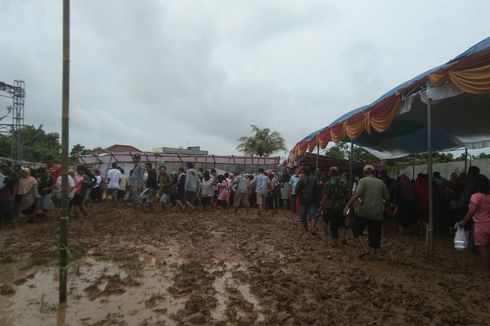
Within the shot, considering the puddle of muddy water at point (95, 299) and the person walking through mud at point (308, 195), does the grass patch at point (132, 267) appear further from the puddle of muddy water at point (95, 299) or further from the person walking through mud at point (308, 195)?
the person walking through mud at point (308, 195)

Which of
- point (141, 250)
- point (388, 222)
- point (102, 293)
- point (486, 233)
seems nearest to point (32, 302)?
point (102, 293)

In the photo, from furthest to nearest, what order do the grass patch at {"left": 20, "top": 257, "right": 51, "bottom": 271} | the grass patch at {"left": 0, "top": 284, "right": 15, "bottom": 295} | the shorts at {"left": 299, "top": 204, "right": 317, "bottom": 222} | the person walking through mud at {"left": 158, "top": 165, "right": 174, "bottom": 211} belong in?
the person walking through mud at {"left": 158, "top": 165, "right": 174, "bottom": 211} < the shorts at {"left": 299, "top": 204, "right": 317, "bottom": 222} < the grass patch at {"left": 20, "top": 257, "right": 51, "bottom": 271} < the grass patch at {"left": 0, "top": 284, "right": 15, "bottom": 295}

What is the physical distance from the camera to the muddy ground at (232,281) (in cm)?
397

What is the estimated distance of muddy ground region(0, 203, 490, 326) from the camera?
3.97 m

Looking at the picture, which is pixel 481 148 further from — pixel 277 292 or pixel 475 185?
pixel 277 292

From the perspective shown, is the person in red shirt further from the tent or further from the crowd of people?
the tent

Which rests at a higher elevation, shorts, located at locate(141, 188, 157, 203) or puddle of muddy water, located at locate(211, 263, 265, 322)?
shorts, located at locate(141, 188, 157, 203)

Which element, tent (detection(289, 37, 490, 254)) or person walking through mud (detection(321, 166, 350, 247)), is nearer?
tent (detection(289, 37, 490, 254))

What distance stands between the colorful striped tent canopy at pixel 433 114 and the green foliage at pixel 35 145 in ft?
98.0

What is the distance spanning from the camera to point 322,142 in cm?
1135

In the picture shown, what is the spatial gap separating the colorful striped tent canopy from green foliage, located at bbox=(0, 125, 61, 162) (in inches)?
1176

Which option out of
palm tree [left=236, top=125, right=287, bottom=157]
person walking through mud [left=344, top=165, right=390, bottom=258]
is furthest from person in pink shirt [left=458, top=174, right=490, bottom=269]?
palm tree [left=236, top=125, right=287, bottom=157]

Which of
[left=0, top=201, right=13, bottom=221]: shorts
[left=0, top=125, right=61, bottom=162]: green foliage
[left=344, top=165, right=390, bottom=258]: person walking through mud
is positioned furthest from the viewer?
[left=0, top=125, right=61, bottom=162]: green foliage

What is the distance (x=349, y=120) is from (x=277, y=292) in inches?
238
